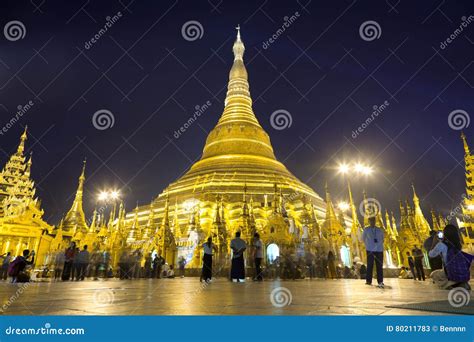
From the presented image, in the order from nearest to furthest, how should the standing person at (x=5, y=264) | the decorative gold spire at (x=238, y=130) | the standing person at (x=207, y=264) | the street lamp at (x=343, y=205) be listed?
the standing person at (x=207, y=264) → the standing person at (x=5, y=264) → the street lamp at (x=343, y=205) → the decorative gold spire at (x=238, y=130)

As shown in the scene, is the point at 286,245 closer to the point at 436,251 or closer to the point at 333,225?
the point at 333,225

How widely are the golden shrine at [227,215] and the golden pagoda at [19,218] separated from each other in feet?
0.23

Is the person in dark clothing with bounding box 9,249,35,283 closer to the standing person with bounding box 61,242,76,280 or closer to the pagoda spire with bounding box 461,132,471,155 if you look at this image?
the standing person with bounding box 61,242,76,280

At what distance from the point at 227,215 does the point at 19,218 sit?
1673 centimetres

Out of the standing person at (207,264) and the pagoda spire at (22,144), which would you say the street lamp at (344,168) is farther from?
the pagoda spire at (22,144)

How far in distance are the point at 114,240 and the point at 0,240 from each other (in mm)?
9553

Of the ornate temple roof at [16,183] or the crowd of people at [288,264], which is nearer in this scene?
the crowd of people at [288,264]

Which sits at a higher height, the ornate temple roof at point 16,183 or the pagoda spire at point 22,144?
the pagoda spire at point 22,144

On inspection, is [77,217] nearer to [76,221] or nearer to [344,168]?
[76,221]

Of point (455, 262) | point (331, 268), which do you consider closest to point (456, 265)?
point (455, 262)

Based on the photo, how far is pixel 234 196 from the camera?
95.6 ft

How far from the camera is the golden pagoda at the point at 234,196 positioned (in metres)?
19.6

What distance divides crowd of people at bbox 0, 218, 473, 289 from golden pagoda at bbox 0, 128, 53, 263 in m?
8.74

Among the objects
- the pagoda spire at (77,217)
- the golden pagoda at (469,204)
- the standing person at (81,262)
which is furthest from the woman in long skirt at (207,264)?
the pagoda spire at (77,217)
